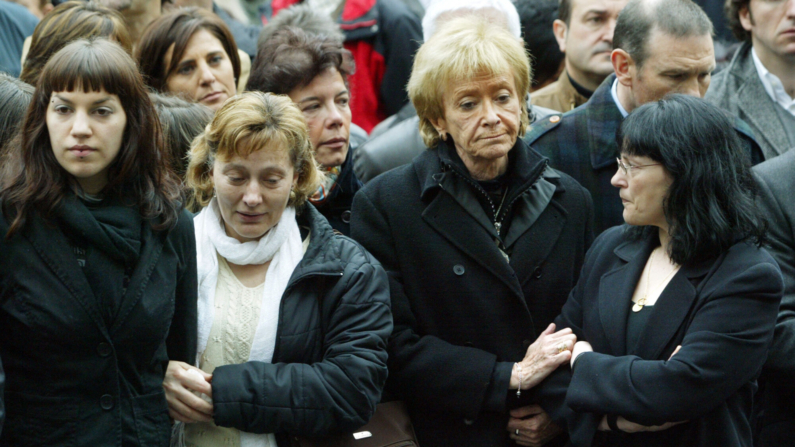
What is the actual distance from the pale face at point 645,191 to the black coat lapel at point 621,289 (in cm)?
14

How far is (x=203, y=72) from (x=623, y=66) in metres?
2.00

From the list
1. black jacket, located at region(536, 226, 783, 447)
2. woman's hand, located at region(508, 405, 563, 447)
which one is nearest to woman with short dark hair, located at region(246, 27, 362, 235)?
woman's hand, located at region(508, 405, 563, 447)

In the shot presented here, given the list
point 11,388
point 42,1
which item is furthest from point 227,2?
point 11,388

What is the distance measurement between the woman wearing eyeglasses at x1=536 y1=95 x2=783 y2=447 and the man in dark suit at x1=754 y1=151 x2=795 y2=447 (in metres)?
0.56

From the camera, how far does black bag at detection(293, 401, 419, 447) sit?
3.18 metres

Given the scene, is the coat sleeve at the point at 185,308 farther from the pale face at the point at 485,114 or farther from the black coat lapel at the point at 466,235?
the pale face at the point at 485,114

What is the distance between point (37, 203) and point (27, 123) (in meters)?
0.28

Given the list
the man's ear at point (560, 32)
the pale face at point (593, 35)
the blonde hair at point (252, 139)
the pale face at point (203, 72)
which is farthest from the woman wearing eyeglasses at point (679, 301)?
the pale face at point (203, 72)

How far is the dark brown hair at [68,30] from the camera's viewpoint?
162 inches

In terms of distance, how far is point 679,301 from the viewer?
2973 millimetres

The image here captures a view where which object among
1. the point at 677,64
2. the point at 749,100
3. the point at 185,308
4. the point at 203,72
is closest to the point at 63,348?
the point at 185,308

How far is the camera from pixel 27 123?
9.62 ft

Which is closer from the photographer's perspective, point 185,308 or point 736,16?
point 185,308

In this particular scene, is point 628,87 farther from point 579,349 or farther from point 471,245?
point 579,349
